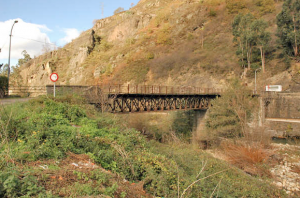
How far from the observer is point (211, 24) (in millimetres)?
64062

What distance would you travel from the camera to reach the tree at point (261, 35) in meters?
40.4

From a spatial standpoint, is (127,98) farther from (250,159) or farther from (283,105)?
(283,105)

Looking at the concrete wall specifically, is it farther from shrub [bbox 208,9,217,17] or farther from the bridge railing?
shrub [bbox 208,9,217,17]

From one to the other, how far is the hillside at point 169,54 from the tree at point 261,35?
2.72 metres

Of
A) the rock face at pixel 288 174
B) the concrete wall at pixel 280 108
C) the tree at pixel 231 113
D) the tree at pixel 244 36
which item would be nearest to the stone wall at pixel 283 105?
the concrete wall at pixel 280 108

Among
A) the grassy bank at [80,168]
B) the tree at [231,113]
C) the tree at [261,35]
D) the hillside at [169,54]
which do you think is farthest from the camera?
the hillside at [169,54]

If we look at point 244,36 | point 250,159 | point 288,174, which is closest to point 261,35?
point 244,36

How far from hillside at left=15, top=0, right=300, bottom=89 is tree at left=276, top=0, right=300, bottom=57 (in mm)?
2907

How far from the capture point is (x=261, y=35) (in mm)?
40938

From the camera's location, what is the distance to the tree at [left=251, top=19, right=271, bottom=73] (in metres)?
40.4

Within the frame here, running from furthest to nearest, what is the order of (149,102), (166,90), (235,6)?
(235,6) < (166,90) < (149,102)

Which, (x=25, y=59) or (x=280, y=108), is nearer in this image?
(x=280, y=108)

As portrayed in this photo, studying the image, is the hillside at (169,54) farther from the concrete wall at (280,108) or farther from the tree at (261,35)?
the concrete wall at (280,108)

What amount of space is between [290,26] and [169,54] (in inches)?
1129
